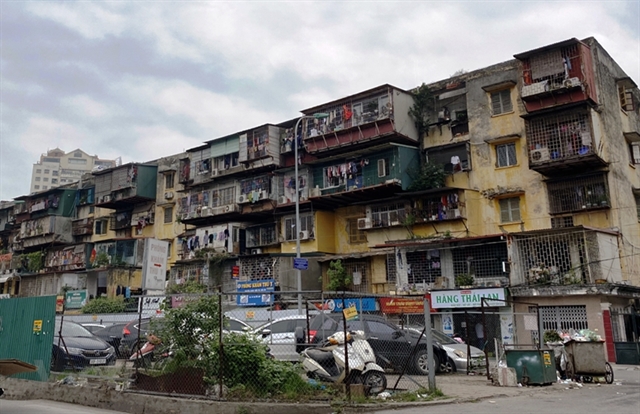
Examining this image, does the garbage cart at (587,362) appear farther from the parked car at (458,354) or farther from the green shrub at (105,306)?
the green shrub at (105,306)

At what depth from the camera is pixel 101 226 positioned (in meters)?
56.6

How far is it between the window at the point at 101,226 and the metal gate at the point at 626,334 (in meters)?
46.7

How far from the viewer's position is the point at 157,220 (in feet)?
170

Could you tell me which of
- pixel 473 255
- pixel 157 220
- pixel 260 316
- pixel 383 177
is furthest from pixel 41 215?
pixel 260 316

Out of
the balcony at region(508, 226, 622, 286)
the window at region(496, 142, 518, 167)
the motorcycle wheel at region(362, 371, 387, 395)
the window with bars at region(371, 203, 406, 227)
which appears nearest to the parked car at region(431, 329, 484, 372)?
the motorcycle wheel at region(362, 371, 387, 395)

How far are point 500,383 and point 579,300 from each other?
14061mm

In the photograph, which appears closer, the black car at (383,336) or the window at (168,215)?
the black car at (383,336)

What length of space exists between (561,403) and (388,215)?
25536 mm

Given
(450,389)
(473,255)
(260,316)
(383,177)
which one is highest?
(383,177)

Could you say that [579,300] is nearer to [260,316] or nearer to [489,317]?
[489,317]

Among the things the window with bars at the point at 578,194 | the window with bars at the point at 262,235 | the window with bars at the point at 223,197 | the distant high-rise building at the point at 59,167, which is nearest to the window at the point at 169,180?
the window with bars at the point at 223,197

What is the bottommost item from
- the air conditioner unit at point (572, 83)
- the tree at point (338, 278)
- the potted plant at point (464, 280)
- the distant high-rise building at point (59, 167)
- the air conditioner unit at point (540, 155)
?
the potted plant at point (464, 280)

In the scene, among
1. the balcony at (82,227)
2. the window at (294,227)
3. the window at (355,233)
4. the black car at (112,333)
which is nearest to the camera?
the black car at (112,333)

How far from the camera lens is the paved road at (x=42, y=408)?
10797 millimetres
